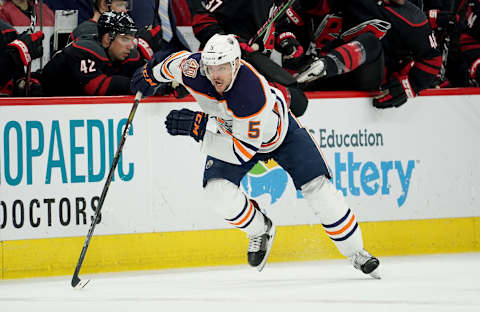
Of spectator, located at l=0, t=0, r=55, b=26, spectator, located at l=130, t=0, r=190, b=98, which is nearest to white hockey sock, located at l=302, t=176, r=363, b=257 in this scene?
spectator, located at l=130, t=0, r=190, b=98

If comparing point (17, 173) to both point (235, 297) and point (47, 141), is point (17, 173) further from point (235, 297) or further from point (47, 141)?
point (235, 297)

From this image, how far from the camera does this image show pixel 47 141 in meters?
4.28

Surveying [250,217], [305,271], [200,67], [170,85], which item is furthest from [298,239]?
[200,67]

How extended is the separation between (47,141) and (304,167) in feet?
5.19

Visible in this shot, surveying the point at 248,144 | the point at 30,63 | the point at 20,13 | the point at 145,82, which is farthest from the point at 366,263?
the point at 20,13

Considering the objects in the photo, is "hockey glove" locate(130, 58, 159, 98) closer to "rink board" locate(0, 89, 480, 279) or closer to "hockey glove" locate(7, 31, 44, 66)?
"rink board" locate(0, 89, 480, 279)

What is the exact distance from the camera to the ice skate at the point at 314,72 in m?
4.56

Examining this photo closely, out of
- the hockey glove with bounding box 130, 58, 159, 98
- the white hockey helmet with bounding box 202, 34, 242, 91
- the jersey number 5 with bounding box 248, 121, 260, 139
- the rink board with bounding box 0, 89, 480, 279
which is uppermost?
the white hockey helmet with bounding box 202, 34, 242, 91

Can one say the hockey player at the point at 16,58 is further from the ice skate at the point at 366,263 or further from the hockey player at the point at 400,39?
the ice skate at the point at 366,263

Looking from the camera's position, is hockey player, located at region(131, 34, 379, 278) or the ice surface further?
hockey player, located at region(131, 34, 379, 278)

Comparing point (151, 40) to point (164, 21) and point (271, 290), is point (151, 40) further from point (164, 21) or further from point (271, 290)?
point (271, 290)

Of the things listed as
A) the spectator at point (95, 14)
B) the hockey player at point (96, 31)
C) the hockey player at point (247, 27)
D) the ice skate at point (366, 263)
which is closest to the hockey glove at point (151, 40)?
the hockey player at point (96, 31)

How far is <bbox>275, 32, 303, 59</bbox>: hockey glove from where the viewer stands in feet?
16.0

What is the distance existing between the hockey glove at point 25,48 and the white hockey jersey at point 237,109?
3.45 feet
